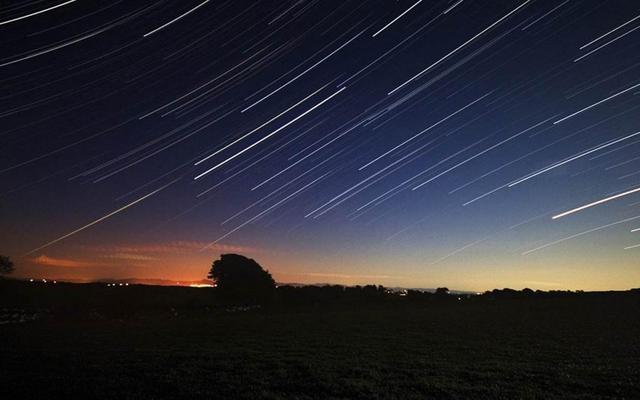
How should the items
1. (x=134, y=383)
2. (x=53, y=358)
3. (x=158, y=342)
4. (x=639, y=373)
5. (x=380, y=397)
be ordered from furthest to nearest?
(x=158, y=342) → (x=53, y=358) → (x=639, y=373) → (x=134, y=383) → (x=380, y=397)

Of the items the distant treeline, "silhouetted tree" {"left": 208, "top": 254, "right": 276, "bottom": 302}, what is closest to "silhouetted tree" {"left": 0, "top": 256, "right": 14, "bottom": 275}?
the distant treeline

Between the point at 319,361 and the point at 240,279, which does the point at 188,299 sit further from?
the point at 319,361

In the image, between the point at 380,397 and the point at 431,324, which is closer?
the point at 380,397

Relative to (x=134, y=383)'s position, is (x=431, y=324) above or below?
above

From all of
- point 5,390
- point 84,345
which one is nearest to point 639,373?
point 5,390

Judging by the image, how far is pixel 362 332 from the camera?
3189 cm

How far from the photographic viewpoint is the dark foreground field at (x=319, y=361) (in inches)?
571

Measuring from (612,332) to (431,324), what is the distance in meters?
13.3

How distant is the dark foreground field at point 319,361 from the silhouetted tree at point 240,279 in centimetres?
3510

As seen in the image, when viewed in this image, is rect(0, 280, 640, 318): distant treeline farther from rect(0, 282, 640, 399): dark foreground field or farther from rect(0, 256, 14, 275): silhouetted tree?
rect(0, 282, 640, 399): dark foreground field

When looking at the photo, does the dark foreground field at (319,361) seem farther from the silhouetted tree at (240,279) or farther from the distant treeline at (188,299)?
the silhouetted tree at (240,279)

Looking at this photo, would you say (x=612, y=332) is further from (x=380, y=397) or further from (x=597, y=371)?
(x=380, y=397)

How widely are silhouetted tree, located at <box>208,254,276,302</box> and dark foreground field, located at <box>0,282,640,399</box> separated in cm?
3510

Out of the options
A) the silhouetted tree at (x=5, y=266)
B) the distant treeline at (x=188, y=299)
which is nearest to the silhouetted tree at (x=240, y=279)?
the distant treeline at (x=188, y=299)
